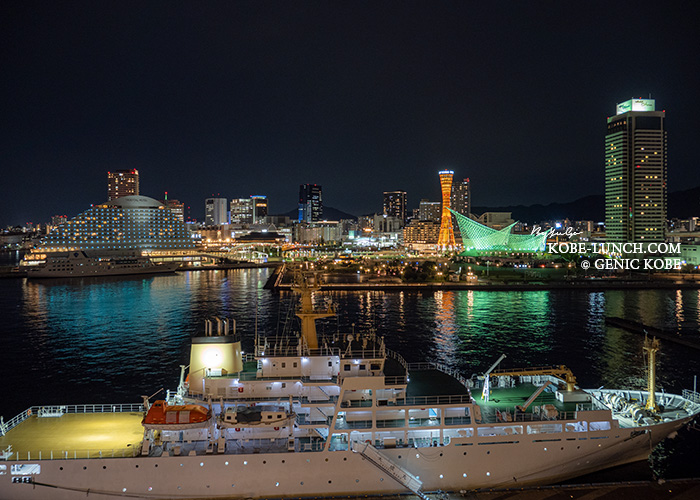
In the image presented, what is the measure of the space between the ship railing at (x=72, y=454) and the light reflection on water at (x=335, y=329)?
947 cm

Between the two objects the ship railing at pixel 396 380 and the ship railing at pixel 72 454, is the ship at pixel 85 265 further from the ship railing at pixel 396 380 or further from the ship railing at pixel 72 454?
the ship railing at pixel 396 380

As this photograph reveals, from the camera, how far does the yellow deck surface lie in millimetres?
10984

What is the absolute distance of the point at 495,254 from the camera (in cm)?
10544

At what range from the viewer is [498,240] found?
104375 millimetres

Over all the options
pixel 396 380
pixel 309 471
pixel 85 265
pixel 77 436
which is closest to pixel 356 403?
pixel 396 380

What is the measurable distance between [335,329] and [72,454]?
24.0 metres

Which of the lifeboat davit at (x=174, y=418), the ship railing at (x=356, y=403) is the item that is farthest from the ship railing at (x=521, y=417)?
the lifeboat davit at (x=174, y=418)

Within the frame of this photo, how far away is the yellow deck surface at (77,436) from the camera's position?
36.0 feet

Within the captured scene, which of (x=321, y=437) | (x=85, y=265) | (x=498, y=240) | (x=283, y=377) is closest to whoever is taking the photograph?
(x=321, y=437)

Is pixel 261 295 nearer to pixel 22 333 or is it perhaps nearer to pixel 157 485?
pixel 22 333

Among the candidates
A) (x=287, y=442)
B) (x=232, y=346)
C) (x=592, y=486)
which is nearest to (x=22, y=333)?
(x=232, y=346)

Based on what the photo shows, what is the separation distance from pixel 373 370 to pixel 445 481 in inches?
123

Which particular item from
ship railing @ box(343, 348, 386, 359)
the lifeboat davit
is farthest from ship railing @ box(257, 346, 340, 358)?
the lifeboat davit

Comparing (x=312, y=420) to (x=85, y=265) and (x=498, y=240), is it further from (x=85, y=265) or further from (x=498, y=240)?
(x=498, y=240)
